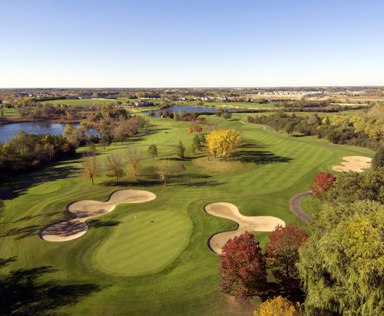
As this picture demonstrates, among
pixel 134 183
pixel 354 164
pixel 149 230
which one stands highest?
pixel 354 164

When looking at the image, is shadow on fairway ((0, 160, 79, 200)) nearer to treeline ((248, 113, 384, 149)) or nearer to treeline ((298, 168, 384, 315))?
treeline ((298, 168, 384, 315))

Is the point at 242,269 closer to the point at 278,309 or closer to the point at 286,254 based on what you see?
the point at 278,309

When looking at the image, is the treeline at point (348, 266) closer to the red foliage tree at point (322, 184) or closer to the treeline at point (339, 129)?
the red foliage tree at point (322, 184)

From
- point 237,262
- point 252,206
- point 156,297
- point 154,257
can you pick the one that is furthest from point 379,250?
point 252,206

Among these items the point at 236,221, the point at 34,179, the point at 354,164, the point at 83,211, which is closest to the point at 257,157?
the point at 354,164

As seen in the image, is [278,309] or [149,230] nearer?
[278,309]

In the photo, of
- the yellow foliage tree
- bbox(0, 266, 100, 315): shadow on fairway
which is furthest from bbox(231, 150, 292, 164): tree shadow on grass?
bbox(0, 266, 100, 315): shadow on fairway
